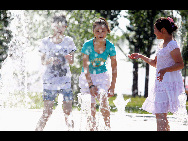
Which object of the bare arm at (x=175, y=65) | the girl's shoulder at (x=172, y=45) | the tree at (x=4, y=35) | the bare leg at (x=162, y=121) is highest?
the tree at (x=4, y=35)

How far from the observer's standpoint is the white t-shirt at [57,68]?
3916 mm

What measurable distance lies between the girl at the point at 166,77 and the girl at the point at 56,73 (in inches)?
44.5

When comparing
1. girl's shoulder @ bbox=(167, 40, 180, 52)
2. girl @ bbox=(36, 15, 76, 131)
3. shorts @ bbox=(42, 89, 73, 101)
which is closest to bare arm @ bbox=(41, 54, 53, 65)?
girl @ bbox=(36, 15, 76, 131)

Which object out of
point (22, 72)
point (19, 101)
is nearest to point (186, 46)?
point (22, 72)

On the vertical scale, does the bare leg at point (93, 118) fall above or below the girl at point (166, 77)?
below

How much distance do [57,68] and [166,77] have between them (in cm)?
141

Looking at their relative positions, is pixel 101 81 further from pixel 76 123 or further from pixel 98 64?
pixel 76 123

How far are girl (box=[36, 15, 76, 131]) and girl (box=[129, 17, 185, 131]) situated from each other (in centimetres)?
113

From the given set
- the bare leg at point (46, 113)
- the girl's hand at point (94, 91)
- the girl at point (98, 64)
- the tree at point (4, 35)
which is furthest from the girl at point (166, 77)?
the tree at point (4, 35)

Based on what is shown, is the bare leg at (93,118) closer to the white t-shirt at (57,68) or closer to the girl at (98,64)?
the girl at (98,64)

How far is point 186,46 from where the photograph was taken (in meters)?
18.8

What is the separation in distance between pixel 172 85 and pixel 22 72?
11.2 meters

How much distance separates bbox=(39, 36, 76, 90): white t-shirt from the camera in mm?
3916
